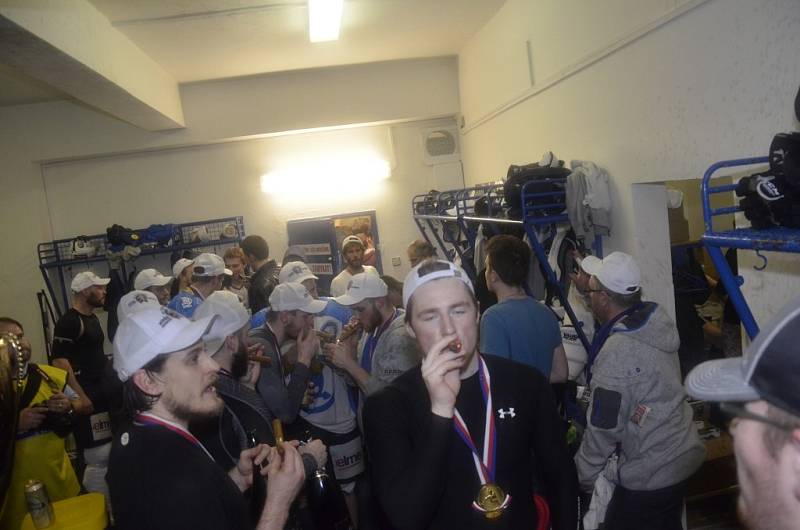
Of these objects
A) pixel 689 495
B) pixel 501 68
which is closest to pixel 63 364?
pixel 689 495

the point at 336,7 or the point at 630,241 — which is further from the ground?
the point at 336,7

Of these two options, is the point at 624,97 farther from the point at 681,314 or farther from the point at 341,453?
the point at 341,453

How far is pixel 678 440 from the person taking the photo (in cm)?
248

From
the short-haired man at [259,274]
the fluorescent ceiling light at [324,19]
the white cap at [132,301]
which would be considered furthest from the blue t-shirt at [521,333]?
the fluorescent ceiling light at [324,19]

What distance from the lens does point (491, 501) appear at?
161cm

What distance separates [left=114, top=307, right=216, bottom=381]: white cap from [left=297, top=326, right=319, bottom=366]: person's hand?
1253mm

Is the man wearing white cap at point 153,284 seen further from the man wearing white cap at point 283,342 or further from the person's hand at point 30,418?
the man wearing white cap at point 283,342

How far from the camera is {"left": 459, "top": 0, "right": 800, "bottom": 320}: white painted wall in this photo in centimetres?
263

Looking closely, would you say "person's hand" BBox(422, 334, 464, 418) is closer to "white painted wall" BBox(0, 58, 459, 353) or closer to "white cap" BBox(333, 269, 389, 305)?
"white cap" BBox(333, 269, 389, 305)

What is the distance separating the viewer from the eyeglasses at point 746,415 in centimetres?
88

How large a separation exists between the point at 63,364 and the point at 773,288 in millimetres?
4786

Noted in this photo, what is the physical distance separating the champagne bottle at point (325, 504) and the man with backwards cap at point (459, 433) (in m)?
1.02

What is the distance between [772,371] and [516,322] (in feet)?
6.89

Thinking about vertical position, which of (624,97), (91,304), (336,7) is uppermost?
(336,7)
